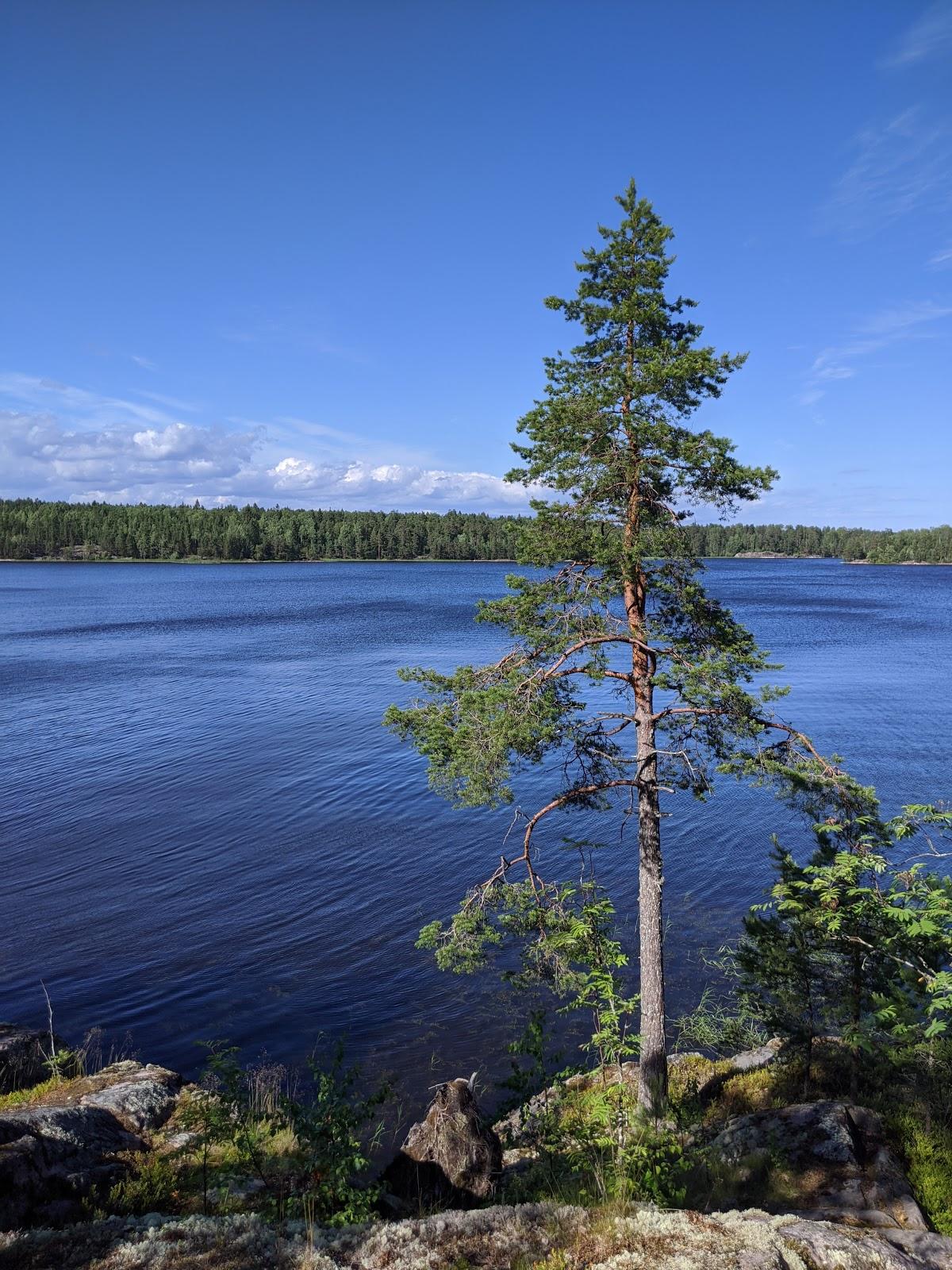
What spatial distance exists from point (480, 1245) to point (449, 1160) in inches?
142

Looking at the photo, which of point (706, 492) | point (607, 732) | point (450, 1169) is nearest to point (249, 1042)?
point (450, 1169)

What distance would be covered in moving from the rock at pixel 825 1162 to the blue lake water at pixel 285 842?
20.7ft

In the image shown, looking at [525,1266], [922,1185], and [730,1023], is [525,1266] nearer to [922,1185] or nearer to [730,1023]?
[922,1185]

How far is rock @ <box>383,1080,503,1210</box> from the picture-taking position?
9.45 meters

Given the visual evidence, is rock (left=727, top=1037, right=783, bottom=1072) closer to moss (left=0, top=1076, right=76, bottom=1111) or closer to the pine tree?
the pine tree

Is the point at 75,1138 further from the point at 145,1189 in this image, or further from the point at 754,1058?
the point at 754,1058

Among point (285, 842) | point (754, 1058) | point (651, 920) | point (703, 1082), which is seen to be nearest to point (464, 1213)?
point (651, 920)

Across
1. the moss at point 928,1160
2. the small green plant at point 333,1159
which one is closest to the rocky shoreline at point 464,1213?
the moss at point 928,1160

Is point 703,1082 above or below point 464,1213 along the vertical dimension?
below

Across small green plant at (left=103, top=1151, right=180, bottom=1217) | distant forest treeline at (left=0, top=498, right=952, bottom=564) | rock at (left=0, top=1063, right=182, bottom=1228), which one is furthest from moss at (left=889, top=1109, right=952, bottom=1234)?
distant forest treeline at (left=0, top=498, right=952, bottom=564)

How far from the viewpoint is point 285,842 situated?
25203 mm

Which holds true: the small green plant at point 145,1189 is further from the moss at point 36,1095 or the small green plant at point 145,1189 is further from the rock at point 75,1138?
the moss at point 36,1095

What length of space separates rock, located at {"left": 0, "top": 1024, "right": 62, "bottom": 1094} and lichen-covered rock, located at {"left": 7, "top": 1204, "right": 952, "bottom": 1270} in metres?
6.62

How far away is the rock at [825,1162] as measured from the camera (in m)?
8.44
